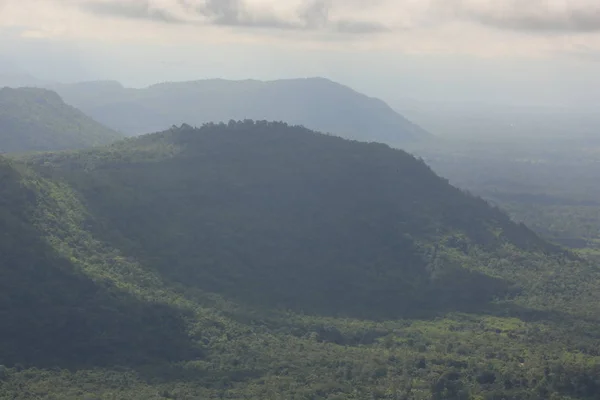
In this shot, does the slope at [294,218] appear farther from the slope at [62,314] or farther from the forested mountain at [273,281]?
the slope at [62,314]

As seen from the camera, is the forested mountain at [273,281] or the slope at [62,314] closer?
the forested mountain at [273,281]

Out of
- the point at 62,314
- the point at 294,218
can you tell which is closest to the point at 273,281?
the point at 294,218

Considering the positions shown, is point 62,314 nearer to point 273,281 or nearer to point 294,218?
point 273,281

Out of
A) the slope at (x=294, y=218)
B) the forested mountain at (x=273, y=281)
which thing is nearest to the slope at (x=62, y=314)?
the forested mountain at (x=273, y=281)

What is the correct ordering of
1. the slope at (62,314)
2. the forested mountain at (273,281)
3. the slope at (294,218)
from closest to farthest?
1. the forested mountain at (273,281)
2. the slope at (62,314)
3. the slope at (294,218)

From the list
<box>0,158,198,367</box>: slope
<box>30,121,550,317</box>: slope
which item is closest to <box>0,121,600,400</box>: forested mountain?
<box>0,158,198,367</box>: slope

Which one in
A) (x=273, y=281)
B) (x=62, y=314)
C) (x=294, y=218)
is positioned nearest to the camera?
(x=62, y=314)

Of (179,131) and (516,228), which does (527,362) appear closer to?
(516,228)

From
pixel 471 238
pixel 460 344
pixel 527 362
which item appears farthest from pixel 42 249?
pixel 471 238
